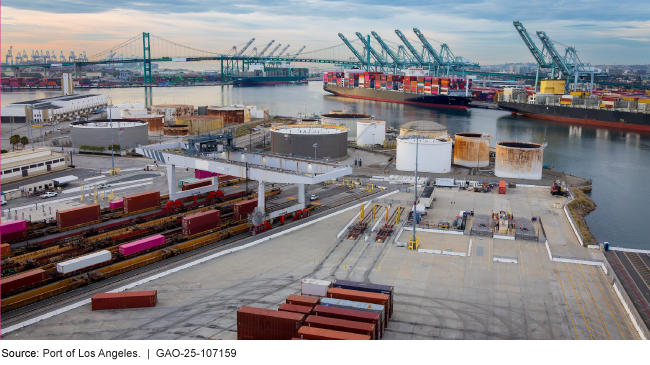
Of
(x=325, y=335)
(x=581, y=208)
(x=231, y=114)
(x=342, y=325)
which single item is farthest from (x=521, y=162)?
(x=231, y=114)

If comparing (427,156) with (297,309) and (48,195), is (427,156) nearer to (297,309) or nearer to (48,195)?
(48,195)

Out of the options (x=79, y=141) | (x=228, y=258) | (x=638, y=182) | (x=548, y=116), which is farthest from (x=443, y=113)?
(x=228, y=258)

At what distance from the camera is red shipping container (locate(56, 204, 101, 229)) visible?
22156 mm

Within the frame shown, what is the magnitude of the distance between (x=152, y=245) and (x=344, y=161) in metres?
22.2

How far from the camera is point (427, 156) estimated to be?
118 feet

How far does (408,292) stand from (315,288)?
10.3 ft

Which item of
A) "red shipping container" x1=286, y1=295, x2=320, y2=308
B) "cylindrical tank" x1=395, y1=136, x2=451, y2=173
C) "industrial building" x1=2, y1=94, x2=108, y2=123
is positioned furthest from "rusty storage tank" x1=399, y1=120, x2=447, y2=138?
"industrial building" x1=2, y1=94, x2=108, y2=123

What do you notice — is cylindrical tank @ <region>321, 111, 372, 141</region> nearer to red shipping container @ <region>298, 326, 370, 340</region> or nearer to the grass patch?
the grass patch

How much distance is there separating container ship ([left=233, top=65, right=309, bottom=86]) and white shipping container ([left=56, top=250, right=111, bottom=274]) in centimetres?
16243

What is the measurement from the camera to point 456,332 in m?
13.8

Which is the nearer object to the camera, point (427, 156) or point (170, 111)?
point (427, 156)

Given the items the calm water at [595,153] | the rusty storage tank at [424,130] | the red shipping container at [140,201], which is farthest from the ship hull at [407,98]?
the red shipping container at [140,201]

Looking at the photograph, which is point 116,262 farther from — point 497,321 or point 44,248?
point 497,321

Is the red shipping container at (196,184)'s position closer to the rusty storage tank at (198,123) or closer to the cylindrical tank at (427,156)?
the cylindrical tank at (427,156)
